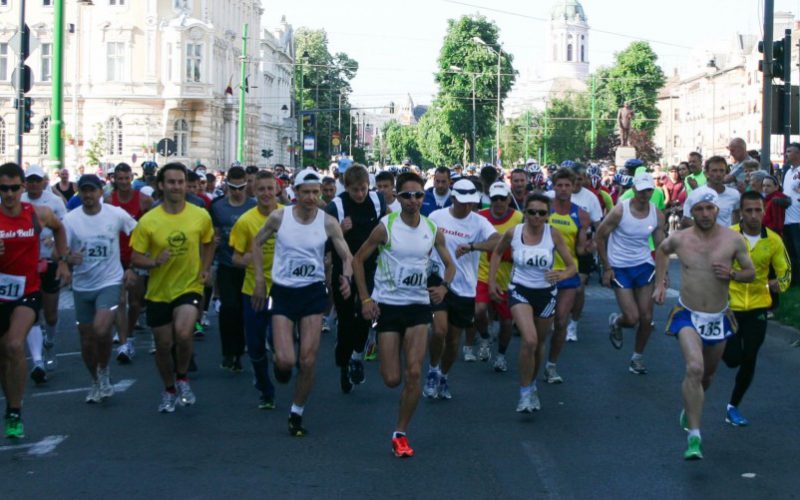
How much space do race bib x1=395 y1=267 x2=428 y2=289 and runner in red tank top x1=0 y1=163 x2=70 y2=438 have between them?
8.63 ft

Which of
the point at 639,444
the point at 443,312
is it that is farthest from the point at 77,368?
the point at 639,444

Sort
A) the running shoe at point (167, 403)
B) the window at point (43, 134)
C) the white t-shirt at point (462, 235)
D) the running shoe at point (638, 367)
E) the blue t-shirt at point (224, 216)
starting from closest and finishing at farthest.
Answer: the running shoe at point (167, 403), the white t-shirt at point (462, 235), the running shoe at point (638, 367), the blue t-shirt at point (224, 216), the window at point (43, 134)

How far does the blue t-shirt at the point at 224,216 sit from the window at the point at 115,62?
192 feet

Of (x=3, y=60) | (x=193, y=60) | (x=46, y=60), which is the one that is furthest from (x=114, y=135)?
(x=3, y=60)

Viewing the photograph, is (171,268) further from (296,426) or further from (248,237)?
(296,426)

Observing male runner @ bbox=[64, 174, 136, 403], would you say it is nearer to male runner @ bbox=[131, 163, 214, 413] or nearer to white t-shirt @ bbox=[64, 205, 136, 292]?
white t-shirt @ bbox=[64, 205, 136, 292]

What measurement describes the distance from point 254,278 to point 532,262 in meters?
2.17

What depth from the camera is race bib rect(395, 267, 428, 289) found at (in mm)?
9000

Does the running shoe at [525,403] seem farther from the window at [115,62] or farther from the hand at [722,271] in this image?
the window at [115,62]

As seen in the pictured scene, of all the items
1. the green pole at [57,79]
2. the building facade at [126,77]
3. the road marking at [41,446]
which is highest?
the building facade at [126,77]

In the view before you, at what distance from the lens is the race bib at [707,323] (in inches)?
354

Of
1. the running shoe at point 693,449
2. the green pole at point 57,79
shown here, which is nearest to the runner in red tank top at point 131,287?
the running shoe at point 693,449

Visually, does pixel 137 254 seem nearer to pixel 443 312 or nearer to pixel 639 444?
pixel 443 312

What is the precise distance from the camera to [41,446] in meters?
8.97
